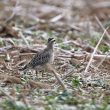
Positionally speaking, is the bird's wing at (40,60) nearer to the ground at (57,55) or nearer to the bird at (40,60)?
the bird at (40,60)

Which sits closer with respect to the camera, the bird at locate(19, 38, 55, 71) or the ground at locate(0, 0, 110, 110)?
the ground at locate(0, 0, 110, 110)

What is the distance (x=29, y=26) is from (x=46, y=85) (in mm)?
5587

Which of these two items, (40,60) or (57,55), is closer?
(40,60)

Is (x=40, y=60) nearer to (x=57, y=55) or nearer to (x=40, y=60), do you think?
(x=40, y=60)

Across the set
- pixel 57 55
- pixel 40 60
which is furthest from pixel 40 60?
pixel 57 55

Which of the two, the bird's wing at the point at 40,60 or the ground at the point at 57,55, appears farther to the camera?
the bird's wing at the point at 40,60

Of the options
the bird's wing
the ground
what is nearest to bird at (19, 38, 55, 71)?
the bird's wing

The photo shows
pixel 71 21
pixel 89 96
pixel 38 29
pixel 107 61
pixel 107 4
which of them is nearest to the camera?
pixel 89 96

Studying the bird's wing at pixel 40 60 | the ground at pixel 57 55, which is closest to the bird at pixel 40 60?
the bird's wing at pixel 40 60

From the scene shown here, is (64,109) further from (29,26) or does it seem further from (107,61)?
(29,26)

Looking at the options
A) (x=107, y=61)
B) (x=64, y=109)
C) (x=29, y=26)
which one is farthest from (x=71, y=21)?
(x=64, y=109)

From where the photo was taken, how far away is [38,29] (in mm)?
13305

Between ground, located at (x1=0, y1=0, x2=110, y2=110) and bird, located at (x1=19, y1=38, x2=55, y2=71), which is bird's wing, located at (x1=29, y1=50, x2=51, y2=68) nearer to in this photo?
bird, located at (x1=19, y1=38, x2=55, y2=71)

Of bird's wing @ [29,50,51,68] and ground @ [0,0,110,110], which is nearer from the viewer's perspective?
ground @ [0,0,110,110]
